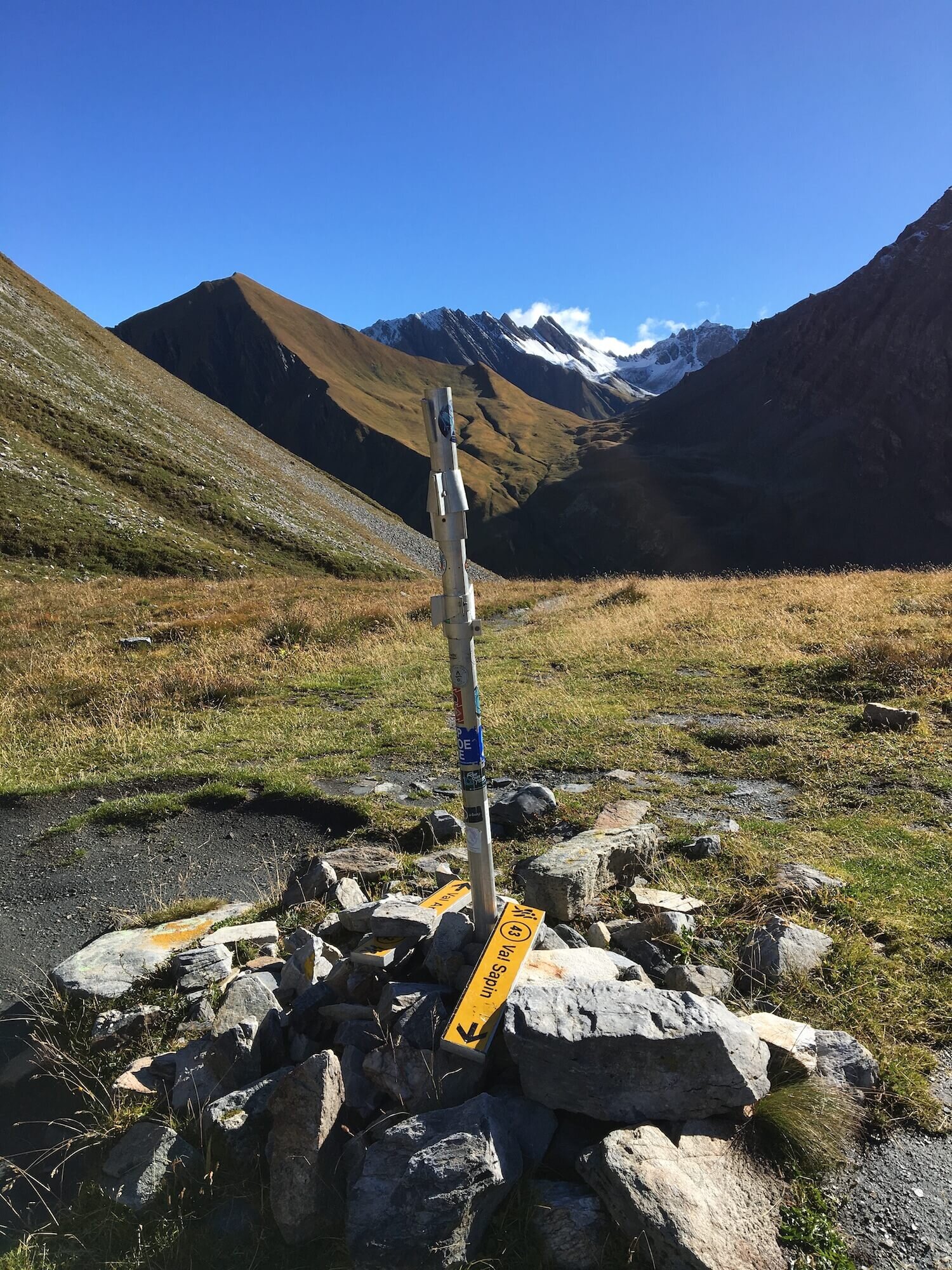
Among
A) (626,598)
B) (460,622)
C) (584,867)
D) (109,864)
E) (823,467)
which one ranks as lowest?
(109,864)

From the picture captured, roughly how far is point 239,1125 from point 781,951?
357 centimetres

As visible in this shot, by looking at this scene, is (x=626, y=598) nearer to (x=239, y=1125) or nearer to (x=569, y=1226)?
(x=239, y=1125)

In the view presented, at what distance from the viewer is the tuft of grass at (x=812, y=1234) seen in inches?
120

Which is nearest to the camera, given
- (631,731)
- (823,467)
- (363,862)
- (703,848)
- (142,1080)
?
(142,1080)

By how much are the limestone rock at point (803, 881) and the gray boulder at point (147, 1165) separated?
4.69 meters

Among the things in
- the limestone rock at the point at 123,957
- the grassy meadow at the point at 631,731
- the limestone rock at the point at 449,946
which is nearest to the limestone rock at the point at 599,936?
the grassy meadow at the point at 631,731

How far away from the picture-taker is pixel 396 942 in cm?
477

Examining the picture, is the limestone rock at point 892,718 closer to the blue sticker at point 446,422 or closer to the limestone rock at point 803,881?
the limestone rock at point 803,881

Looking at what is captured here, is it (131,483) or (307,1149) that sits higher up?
(131,483)

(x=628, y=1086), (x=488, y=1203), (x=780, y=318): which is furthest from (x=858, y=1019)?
(x=780, y=318)

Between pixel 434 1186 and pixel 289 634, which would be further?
pixel 289 634

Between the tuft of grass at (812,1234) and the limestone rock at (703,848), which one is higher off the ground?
the limestone rock at (703,848)

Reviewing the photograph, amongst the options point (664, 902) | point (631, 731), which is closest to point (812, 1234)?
point (664, 902)

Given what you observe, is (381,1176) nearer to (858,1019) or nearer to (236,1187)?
(236,1187)
